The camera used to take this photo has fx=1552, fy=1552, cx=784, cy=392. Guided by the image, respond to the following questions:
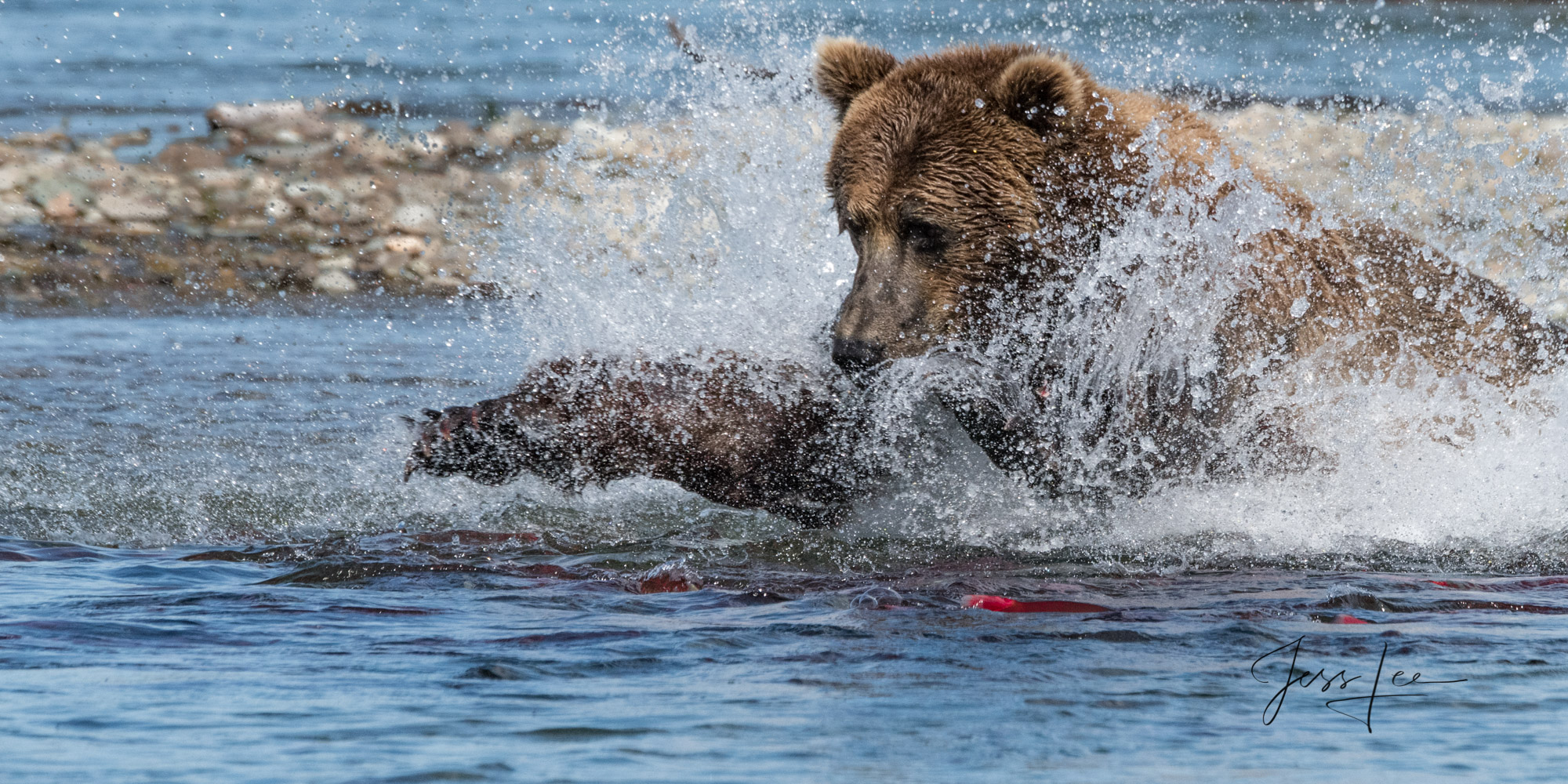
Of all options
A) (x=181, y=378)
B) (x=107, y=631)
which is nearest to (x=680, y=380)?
(x=107, y=631)

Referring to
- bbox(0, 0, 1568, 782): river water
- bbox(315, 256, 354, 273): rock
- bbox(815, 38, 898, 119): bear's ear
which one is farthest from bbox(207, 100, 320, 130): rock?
bbox(815, 38, 898, 119): bear's ear

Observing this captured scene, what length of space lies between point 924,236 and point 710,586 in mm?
1418

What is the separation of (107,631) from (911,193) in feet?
8.52

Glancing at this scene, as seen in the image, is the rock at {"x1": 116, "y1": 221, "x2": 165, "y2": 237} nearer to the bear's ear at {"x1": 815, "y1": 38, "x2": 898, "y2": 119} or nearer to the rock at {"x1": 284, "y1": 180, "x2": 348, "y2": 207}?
the rock at {"x1": 284, "y1": 180, "x2": 348, "y2": 207}

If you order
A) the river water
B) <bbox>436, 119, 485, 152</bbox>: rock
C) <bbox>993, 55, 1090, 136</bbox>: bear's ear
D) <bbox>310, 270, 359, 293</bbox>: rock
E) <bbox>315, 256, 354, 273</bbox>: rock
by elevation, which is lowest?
the river water

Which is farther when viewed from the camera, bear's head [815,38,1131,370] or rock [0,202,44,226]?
rock [0,202,44,226]

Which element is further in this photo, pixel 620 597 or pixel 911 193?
pixel 911 193

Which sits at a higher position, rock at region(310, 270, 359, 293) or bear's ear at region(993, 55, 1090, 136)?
bear's ear at region(993, 55, 1090, 136)

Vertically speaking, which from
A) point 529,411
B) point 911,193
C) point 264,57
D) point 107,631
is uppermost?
point 264,57

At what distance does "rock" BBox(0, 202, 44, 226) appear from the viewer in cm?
1237

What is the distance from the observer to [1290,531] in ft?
15.4

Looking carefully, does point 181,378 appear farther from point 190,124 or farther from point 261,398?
point 190,124

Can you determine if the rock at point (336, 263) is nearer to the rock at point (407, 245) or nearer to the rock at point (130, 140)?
the rock at point (407, 245)

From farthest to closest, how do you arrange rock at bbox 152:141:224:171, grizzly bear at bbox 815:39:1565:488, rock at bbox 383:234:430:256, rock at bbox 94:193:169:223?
rock at bbox 152:141:224:171 → rock at bbox 94:193:169:223 → rock at bbox 383:234:430:256 → grizzly bear at bbox 815:39:1565:488
